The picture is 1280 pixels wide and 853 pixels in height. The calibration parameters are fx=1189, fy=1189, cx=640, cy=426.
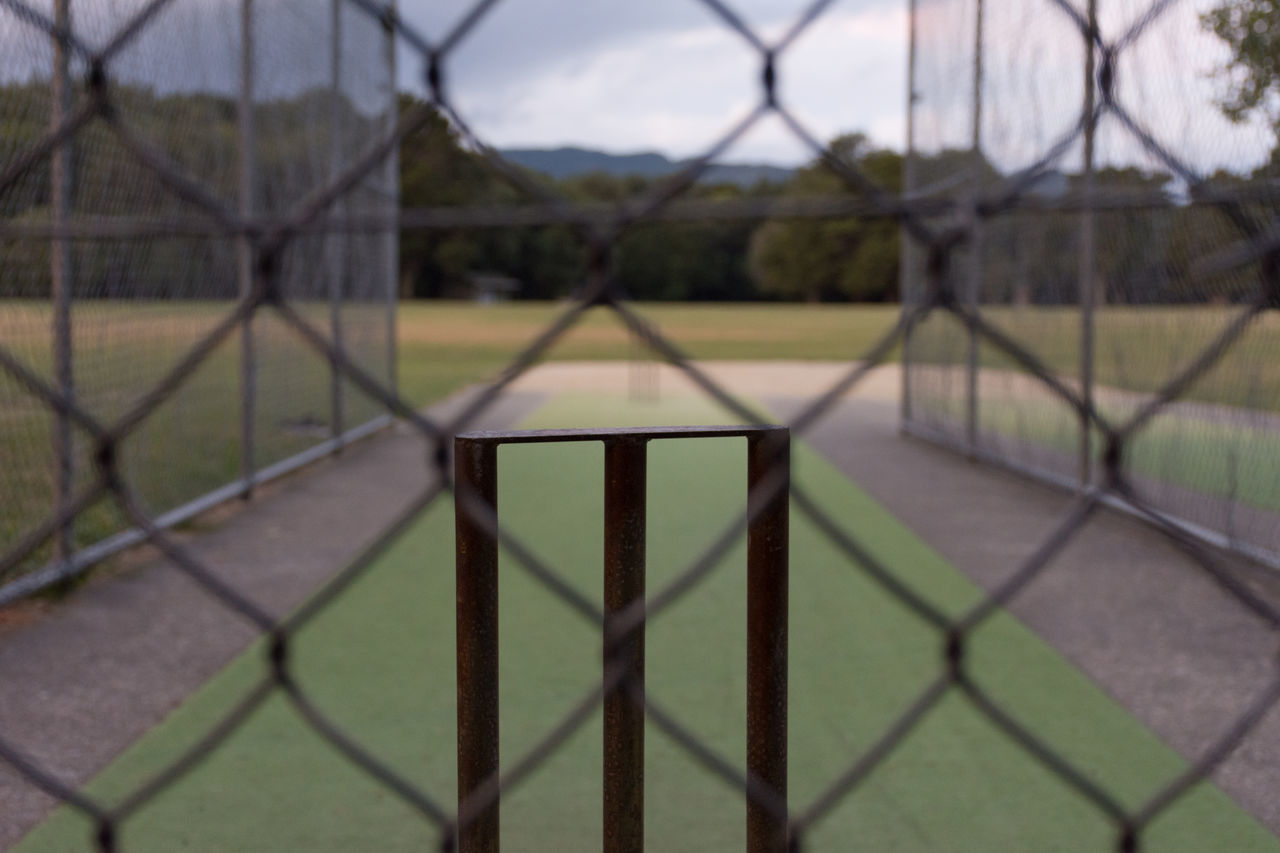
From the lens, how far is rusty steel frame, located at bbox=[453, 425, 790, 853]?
0.92 meters

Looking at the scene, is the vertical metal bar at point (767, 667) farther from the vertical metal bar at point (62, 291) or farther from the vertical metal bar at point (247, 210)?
the vertical metal bar at point (247, 210)

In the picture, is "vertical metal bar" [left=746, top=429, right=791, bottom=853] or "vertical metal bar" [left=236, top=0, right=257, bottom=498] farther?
"vertical metal bar" [left=236, top=0, right=257, bottom=498]

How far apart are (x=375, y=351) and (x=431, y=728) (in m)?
5.00

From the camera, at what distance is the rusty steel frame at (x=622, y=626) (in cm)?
92

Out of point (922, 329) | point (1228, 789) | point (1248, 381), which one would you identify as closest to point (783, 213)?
point (1228, 789)

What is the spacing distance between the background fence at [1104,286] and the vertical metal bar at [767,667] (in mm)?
1185

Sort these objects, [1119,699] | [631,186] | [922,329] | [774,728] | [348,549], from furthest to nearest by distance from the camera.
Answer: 1. [922,329]
2. [348,549]
3. [1119,699]
4. [631,186]
5. [774,728]

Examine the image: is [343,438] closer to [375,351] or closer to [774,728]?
[375,351]

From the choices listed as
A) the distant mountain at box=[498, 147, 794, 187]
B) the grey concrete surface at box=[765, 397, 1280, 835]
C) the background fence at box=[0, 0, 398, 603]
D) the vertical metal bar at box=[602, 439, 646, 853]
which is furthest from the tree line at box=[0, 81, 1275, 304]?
the grey concrete surface at box=[765, 397, 1280, 835]

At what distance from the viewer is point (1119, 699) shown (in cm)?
241

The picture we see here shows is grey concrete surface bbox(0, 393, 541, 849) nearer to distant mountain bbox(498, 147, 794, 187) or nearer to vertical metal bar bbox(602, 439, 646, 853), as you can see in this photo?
vertical metal bar bbox(602, 439, 646, 853)

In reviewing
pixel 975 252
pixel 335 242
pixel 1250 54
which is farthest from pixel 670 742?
pixel 335 242

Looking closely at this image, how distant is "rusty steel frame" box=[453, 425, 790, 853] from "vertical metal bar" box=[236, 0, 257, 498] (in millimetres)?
3648

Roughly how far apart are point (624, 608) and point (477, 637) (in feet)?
0.39
